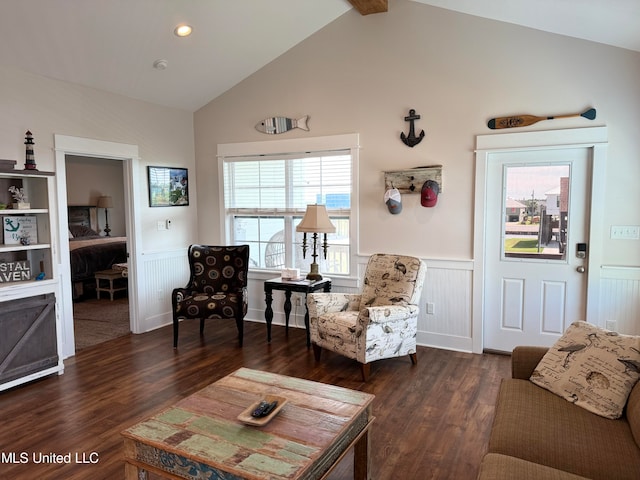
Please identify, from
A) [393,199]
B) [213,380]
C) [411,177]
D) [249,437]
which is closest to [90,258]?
[213,380]

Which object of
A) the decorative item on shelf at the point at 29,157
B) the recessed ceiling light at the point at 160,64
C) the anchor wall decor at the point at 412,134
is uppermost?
the recessed ceiling light at the point at 160,64

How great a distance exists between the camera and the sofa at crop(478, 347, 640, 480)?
1625 millimetres

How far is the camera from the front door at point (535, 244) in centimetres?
376

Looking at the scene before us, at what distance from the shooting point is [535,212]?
392 cm

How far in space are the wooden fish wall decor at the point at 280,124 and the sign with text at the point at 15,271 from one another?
2640mm

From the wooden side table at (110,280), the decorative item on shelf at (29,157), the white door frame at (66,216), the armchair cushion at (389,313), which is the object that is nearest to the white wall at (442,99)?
the armchair cushion at (389,313)

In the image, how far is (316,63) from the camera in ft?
15.3

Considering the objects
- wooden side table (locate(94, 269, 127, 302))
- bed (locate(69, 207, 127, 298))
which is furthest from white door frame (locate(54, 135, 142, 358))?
bed (locate(69, 207, 127, 298))

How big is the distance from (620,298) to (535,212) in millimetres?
943

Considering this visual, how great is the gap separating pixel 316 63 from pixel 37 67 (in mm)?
2530

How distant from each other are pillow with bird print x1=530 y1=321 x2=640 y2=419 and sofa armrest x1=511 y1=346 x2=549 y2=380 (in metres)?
0.05

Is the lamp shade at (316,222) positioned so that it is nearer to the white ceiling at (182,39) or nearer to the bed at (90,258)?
the white ceiling at (182,39)

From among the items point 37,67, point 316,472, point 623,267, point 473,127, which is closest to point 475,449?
point 316,472

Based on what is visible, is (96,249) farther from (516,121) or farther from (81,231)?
(516,121)
